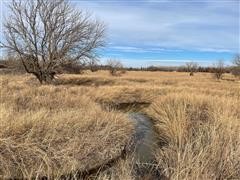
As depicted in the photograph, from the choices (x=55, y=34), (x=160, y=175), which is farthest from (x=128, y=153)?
(x=55, y=34)

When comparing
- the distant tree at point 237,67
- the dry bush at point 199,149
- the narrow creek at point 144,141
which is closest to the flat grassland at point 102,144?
the dry bush at point 199,149

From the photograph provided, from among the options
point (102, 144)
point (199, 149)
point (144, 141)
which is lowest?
point (144, 141)

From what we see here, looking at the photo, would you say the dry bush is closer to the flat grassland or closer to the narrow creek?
the flat grassland

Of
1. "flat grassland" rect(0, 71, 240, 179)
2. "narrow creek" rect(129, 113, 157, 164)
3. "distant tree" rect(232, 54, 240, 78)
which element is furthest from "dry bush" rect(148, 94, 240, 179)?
"distant tree" rect(232, 54, 240, 78)

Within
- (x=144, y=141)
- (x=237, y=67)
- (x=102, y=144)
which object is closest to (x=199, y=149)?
(x=102, y=144)

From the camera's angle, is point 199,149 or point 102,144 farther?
point 102,144

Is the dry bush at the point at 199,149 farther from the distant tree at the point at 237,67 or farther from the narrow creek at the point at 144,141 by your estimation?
the distant tree at the point at 237,67

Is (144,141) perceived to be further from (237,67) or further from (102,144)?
(237,67)

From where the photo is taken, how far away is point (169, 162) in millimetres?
6746

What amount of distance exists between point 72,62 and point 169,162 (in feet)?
74.7

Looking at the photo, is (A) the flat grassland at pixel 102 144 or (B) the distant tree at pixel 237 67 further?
(B) the distant tree at pixel 237 67

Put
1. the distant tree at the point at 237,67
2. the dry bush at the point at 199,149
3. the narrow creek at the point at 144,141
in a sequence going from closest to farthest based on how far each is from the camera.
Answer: the dry bush at the point at 199,149, the narrow creek at the point at 144,141, the distant tree at the point at 237,67

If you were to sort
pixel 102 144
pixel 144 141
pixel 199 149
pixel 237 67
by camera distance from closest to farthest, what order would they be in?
pixel 199 149
pixel 102 144
pixel 144 141
pixel 237 67

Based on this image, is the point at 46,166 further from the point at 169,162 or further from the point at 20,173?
the point at 169,162
